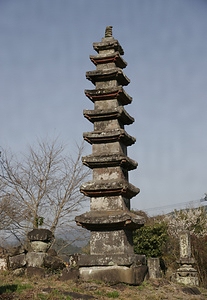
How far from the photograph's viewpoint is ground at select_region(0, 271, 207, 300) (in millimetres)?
8031

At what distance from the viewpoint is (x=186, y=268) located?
17219mm

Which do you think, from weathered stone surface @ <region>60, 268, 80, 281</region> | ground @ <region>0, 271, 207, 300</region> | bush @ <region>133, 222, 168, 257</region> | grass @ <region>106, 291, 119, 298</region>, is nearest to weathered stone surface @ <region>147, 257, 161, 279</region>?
ground @ <region>0, 271, 207, 300</region>

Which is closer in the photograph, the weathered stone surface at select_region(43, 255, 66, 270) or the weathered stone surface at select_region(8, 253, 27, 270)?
the weathered stone surface at select_region(43, 255, 66, 270)

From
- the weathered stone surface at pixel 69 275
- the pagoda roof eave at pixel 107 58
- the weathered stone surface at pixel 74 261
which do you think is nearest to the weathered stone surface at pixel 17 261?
the weathered stone surface at pixel 74 261

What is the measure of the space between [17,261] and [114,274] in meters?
4.03

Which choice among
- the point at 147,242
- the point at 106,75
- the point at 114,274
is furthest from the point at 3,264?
the point at 147,242

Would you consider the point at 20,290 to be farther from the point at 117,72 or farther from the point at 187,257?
the point at 187,257

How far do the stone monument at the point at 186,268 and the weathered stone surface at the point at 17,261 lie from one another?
30.3 feet

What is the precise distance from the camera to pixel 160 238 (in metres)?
24.0

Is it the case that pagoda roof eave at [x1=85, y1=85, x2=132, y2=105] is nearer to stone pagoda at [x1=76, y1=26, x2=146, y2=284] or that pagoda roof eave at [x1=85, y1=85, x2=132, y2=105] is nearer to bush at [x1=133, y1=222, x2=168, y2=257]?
stone pagoda at [x1=76, y1=26, x2=146, y2=284]

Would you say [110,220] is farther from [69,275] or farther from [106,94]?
[106,94]

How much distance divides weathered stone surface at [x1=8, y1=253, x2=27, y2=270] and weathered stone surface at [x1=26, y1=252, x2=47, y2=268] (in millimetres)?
184

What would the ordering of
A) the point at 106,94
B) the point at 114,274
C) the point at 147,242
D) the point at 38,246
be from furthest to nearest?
the point at 147,242 < the point at 106,94 < the point at 38,246 < the point at 114,274

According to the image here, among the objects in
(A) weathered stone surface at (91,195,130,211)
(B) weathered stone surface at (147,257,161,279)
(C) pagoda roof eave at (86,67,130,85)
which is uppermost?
(C) pagoda roof eave at (86,67,130,85)
